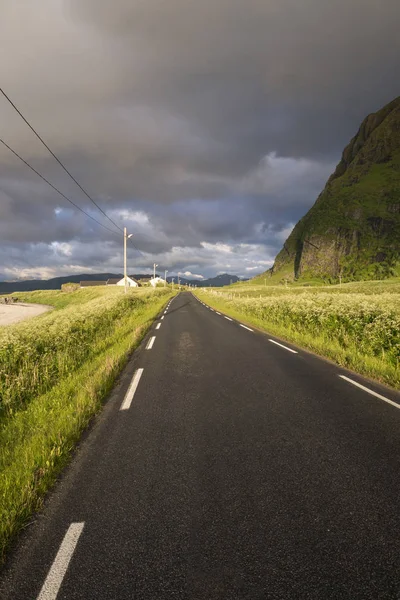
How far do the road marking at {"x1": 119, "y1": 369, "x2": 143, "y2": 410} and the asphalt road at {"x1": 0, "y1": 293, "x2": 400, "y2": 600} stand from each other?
0.10m

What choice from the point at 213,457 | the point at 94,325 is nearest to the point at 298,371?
the point at 213,457

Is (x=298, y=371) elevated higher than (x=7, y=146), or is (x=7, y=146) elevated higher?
(x=7, y=146)

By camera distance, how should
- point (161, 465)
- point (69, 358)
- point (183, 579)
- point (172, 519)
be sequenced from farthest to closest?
point (69, 358) → point (161, 465) → point (172, 519) → point (183, 579)

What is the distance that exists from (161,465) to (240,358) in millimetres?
5583

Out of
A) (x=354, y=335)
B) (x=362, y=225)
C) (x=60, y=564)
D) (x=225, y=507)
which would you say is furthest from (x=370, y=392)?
(x=362, y=225)

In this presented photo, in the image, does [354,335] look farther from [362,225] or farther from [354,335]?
[362,225]

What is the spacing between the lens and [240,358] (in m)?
8.84

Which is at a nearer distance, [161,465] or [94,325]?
[161,465]

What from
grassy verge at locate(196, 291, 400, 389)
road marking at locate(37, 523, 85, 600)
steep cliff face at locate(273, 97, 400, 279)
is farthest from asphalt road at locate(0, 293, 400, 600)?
steep cliff face at locate(273, 97, 400, 279)

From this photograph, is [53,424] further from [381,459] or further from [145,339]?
[145,339]

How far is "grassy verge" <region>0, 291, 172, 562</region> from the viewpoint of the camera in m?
2.89

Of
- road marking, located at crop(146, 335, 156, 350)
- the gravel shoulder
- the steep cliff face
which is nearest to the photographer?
road marking, located at crop(146, 335, 156, 350)

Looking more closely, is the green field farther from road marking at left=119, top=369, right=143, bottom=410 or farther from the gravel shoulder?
the gravel shoulder

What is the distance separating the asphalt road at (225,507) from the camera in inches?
82.3
